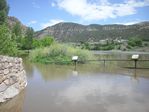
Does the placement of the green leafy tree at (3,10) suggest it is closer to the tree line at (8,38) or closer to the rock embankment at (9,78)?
the tree line at (8,38)

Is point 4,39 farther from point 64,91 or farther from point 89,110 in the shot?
point 89,110

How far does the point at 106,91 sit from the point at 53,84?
2.56 m

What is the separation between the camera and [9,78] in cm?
765

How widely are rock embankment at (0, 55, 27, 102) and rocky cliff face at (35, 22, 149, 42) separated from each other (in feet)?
165

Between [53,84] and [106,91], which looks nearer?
[106,91]

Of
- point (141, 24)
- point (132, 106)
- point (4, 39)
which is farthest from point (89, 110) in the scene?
point (141, 24)

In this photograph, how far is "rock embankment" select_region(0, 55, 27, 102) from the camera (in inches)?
281

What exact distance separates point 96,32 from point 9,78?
6327cm

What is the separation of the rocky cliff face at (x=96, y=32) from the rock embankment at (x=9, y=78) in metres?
50.2

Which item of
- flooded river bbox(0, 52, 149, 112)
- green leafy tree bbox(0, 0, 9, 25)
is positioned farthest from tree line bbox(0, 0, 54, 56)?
flooded river bbox(0, 52, 149, 112)

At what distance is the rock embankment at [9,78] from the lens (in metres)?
7.13

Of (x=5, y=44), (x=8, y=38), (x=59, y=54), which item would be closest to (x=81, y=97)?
(x=5, y=44)

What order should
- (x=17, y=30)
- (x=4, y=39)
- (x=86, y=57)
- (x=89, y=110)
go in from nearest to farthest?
(x=89, y=110) < (x=4, y=39) < (x=86, y=57) < (x=17, y=30)

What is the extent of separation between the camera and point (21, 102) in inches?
280
